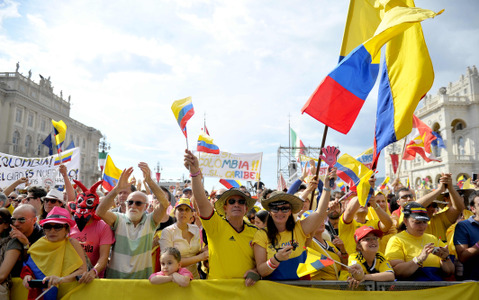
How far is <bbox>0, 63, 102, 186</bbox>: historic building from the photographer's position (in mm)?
45000

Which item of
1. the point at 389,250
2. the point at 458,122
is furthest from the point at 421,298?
the point at 458,122

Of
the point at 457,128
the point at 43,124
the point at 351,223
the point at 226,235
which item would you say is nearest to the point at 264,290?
the point at 226,235

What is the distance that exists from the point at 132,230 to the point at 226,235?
1.43 meters

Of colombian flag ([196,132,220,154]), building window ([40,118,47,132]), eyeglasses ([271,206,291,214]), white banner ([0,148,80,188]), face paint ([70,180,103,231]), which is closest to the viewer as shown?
eyeglasses ([271,206,291,214])

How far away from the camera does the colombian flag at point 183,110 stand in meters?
5.13

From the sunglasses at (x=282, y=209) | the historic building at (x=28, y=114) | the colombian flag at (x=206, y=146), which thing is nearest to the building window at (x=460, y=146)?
the colombian flag at (x=206, y=146)

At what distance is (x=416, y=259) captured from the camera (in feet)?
11.1

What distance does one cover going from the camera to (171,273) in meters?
3.36

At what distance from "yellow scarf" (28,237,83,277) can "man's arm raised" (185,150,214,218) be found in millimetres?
1484

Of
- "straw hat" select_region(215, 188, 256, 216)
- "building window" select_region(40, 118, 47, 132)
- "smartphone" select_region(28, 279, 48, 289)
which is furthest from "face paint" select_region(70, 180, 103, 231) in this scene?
"building window" select_region(40, 118, 47, 132)

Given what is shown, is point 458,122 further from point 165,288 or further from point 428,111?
point 165,288

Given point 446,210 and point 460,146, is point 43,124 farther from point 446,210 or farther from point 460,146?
point 460,146

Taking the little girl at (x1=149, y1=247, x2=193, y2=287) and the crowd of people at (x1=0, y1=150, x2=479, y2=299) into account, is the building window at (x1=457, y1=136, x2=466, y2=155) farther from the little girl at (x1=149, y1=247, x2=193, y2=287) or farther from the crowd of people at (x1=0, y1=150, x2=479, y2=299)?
the little girl at (x1=149, y1=247, x2=193, y2=287)

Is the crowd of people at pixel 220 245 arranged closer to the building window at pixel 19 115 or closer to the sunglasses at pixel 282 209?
the sunglasses at pixel 282 209
